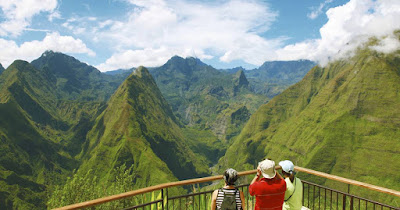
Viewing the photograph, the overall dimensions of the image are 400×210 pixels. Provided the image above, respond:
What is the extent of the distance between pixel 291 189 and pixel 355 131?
162789 millimetres

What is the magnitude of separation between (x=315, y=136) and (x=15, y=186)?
16444cm

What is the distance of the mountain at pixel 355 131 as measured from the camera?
12122cm

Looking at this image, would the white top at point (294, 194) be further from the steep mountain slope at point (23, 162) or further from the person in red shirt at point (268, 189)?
the steep mountain slope at point (23, 162)

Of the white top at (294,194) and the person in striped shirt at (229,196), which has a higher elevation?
the person in striped shirt at (229,196)

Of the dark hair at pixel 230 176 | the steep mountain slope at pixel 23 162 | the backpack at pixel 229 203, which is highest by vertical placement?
the dark hair at pixel 230 176

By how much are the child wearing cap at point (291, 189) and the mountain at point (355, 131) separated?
114273 millimetres

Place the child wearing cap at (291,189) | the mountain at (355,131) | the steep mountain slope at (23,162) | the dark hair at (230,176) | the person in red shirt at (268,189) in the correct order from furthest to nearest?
the mountain at (355,131) → the steep mountain slope at (23,162) → the child wearing cap at (291,189) → the person in red shirt at (268,189) → the dark hair at (230,176)

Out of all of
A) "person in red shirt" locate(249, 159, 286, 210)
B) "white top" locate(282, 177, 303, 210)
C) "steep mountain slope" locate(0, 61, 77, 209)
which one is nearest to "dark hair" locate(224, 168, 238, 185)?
"person in red shirt" locate(249, 159, 286, 210)

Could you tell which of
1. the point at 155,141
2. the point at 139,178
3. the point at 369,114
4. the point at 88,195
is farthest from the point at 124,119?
the point at 88,195

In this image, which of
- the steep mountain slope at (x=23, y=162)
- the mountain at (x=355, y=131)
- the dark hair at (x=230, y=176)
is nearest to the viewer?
the dark hair at (x=230, y=176)

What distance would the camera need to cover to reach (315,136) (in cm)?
15662

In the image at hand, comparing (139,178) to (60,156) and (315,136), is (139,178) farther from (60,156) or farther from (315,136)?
(315,136)

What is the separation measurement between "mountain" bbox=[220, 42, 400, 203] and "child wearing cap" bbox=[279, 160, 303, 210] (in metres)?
114

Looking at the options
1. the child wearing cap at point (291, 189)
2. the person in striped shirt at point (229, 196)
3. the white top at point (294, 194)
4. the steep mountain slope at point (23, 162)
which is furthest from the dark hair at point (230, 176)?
the steep mountain slope at point (23, 162)
